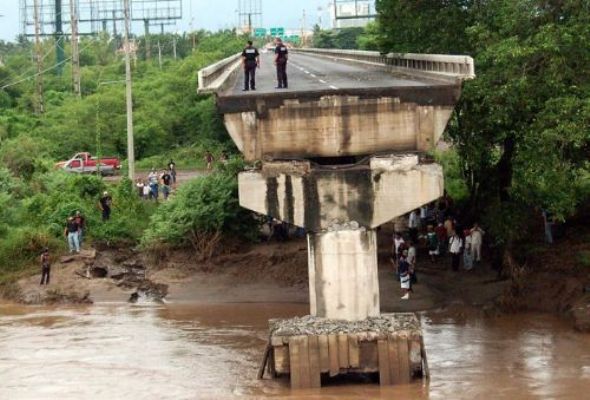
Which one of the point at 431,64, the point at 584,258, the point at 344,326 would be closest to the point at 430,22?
the point at 431,64

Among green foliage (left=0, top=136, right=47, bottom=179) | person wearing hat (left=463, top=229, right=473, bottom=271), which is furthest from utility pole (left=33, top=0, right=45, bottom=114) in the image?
person wearing hat (left=463, top=229, right=473, bottom=271)

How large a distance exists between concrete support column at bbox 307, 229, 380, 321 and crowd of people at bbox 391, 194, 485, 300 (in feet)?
22.7

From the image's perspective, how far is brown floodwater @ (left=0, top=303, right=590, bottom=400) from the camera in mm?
21562

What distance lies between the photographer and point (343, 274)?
72.5 ft

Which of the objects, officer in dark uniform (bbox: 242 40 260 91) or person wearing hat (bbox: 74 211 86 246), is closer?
officer in dark uniform (bbox: 242 40 260 91)

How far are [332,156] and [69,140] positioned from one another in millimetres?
39277

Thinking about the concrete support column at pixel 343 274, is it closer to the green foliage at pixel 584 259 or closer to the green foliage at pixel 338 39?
the green foliage at pixel 584 259

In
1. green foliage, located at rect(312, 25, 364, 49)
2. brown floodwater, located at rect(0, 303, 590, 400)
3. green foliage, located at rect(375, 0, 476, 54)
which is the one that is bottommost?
brown floodwater, located at rect(0, 303, 590, 400)

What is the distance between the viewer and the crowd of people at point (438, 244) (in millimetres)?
29531

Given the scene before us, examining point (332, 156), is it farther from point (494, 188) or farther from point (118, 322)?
point (494, 188)

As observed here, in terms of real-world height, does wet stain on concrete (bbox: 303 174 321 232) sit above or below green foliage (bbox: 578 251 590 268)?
above

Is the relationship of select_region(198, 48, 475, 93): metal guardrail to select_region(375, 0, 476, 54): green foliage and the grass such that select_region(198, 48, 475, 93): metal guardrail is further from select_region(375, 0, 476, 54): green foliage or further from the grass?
the grass

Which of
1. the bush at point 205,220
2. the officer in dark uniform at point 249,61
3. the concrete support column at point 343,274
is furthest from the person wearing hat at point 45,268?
the concrete support column at point 343,274

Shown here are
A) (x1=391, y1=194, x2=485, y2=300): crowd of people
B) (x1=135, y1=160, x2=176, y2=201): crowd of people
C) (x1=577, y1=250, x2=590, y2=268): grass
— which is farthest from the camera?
(x1=135, y1=160, x2=176, y2=201): crowd of people
